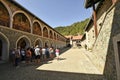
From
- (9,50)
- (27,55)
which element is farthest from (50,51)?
(9,50)

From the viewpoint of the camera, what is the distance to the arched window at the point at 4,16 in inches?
419

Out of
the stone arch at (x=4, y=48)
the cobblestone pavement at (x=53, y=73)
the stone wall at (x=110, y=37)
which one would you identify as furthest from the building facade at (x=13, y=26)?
the stone wall at (x=110, y=37)

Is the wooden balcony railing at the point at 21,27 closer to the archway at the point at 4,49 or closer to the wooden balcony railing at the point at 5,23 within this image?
the wooden balcony railing at the point at 5,23

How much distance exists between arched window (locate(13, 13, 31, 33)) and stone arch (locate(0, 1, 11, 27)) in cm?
112

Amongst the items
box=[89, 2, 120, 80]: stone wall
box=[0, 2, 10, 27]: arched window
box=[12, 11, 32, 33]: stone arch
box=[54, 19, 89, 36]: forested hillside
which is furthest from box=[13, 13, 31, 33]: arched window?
box=[54, 19, 89, 36]: forested hillside

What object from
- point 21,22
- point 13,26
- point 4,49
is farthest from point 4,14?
point 4,49

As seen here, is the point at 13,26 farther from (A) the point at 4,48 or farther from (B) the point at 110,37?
(B) the point at 110,37

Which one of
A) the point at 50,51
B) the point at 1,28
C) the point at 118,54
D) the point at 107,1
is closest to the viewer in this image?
the point at 118,54

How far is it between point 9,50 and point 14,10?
15.3 ft

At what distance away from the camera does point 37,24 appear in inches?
760

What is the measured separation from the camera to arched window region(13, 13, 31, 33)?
1281 cm

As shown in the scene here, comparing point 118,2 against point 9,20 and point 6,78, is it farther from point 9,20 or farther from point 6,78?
point 9,20

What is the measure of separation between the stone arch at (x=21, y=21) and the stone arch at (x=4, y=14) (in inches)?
35.2

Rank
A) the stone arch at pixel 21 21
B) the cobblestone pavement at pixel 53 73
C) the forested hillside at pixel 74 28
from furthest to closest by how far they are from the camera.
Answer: the forested hillside at pixel 74 28
the stone arch at pixel 21 21
the cobblestone pavement at pixel 53 73
